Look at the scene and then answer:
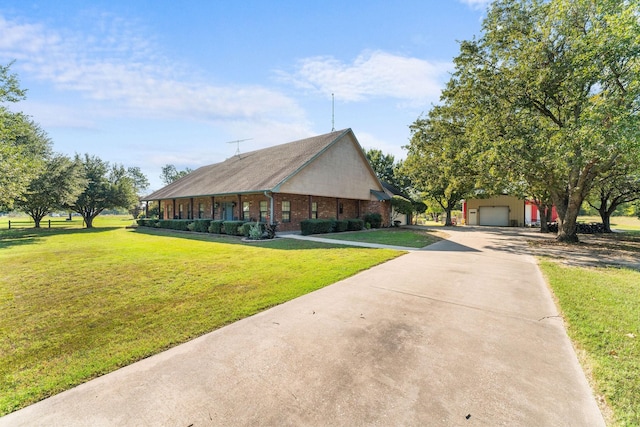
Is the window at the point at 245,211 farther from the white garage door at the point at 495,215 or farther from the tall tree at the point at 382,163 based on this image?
the white garage door at the point at 495,215

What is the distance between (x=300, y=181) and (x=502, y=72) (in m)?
12.3

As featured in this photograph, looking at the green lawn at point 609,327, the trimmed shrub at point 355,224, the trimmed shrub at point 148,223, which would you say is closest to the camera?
the green lawn at point 609,327

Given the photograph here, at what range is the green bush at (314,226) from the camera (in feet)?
57.4

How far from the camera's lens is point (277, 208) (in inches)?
705

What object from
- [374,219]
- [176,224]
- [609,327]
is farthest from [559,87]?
[176,224]

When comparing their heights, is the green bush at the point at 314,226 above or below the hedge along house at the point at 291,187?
below

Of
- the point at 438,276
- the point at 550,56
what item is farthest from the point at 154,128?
the point at 550,56

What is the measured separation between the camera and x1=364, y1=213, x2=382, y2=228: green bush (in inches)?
947

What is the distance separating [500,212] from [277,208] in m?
30.2

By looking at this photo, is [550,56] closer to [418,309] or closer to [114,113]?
[418,309]

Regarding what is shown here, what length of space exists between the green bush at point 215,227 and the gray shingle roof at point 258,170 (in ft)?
6.89

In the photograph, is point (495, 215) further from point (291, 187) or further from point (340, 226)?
point (291, 187)

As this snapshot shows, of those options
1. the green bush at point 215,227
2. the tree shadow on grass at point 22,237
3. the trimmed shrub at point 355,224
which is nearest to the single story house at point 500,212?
the trimmed shrub at point 355,224

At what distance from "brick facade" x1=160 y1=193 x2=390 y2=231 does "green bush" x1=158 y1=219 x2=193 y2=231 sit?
1.51 m
